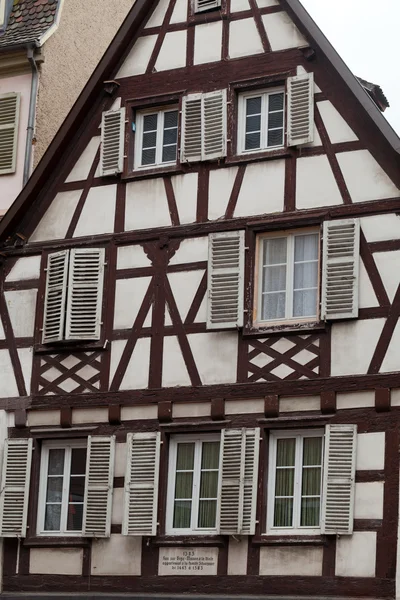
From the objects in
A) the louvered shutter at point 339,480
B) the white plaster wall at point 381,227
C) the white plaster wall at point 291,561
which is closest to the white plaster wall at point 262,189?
the white plaster wall at point 381,227

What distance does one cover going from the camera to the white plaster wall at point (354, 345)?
1975 centimetres

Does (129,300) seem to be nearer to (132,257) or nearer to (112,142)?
(132,257)

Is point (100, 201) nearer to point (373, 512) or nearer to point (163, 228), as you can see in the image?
point (163, 228)

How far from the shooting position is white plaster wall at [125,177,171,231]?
21.8 meters

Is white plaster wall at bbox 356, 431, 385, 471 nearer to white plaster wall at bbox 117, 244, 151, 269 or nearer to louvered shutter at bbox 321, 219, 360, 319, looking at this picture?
louvered shutter at bbox 321, 219, 360, 319

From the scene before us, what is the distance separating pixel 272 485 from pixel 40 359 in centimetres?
398

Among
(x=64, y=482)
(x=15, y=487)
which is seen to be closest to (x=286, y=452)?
(x=64, y=482)

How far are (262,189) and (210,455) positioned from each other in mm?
3616

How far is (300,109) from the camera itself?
21.0 metres

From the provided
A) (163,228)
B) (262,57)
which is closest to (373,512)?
(163,228)

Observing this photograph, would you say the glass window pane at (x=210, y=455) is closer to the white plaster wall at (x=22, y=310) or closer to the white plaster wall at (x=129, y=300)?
the white plaster wall at (x=129, y=300)

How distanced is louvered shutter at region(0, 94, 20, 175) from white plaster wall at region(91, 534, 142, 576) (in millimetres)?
6488

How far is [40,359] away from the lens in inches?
865

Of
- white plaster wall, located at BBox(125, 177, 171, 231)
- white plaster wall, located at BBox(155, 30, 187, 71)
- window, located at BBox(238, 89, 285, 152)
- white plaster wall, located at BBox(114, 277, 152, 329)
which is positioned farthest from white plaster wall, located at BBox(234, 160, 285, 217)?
white plaster wall, located at BBox(155, 30, 187, 71)
